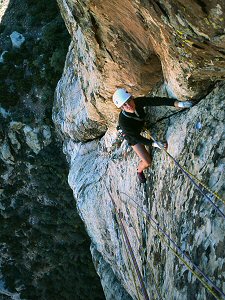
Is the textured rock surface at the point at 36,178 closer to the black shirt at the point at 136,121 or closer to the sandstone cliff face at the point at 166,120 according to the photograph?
the sandstone cliff face at the point at 166,120

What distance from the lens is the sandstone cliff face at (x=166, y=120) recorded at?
714 cm

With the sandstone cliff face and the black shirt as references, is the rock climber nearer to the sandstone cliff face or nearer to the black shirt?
the black shirt

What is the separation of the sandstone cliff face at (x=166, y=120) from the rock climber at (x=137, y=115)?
0.27m

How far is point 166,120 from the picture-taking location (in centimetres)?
1106

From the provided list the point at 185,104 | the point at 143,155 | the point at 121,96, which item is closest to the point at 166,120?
the point at 143,155

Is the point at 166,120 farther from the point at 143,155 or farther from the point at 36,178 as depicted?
the point at 36,178

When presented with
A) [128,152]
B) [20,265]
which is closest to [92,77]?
[128,152]

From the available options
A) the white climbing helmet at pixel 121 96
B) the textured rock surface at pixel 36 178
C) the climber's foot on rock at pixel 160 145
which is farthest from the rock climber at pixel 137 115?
the textured rock surface at pixel 36 178

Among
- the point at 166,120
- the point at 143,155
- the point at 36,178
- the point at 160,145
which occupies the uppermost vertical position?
the point at 166,120

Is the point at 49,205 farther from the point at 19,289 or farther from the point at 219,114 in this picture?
the point at 219,114

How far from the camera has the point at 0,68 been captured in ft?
102

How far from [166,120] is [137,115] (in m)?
0.82

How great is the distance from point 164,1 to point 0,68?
26.3m

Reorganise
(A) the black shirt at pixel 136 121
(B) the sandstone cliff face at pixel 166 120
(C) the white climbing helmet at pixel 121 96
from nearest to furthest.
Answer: (B) the sandstone cliff face at pixel 166 120, (C) the white climbing helmet at pixel 121 96, (A) the black shirt at pixel 136 121
